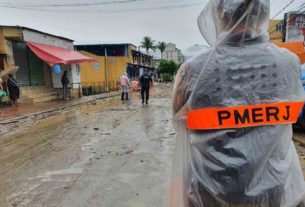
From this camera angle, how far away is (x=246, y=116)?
5.63 feet

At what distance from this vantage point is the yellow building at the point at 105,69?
27484mm

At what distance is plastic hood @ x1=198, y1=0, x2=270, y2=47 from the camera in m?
1.78

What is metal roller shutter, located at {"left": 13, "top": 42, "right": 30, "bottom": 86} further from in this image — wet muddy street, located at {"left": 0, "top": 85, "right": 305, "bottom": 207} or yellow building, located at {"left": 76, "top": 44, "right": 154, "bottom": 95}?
wet muddy street, located at {"left": 0, "top": 85, "right": 305, "bottom": 207}

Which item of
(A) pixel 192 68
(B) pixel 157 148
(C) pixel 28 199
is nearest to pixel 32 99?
(B) pixel 157 148

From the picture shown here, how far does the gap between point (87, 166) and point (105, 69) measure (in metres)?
28.8

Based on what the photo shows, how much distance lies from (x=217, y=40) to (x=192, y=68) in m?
0.23

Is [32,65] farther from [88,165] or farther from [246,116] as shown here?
[246,116]

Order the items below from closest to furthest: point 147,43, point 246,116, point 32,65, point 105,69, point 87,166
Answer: point 246,116
point 87,166
point 32,65
point 105,69
point 147,43

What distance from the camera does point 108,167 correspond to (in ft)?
17.8

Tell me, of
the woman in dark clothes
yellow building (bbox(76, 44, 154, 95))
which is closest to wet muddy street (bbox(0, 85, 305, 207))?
the woman in dark clothes

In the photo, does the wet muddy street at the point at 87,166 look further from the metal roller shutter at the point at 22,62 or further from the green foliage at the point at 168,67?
the green foliage at the point at 168,67

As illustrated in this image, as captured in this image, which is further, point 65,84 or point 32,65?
point 65,84

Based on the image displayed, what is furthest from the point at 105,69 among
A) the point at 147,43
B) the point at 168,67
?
the point at 147,43

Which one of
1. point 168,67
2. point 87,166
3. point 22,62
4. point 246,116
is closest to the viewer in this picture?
point 246,116
